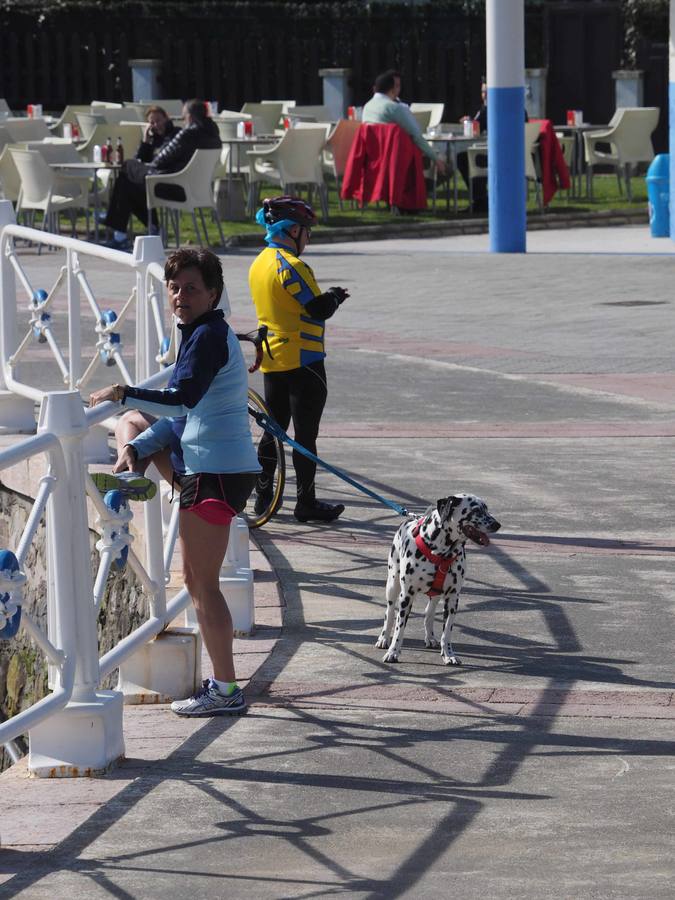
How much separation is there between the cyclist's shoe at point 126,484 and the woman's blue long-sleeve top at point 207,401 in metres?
0.21

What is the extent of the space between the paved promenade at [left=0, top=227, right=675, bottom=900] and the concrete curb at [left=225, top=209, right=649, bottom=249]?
371 inches

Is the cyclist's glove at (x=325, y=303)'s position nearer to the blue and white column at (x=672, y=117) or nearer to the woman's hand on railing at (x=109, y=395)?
the woman's hand on railing at (x=109, y=395)

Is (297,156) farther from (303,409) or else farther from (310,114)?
(303,409)

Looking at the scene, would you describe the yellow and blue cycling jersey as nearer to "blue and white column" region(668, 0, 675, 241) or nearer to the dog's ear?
the dog's ear

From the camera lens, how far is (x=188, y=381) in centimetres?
566

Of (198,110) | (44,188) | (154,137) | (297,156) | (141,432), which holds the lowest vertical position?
(141,432)

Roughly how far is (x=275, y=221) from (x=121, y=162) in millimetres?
11793

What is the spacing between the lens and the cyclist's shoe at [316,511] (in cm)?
865

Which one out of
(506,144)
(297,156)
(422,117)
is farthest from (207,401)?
(422,117)

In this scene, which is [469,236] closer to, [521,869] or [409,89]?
[409,89]

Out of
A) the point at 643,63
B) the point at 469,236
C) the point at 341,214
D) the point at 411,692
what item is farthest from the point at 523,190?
the point at 411,692

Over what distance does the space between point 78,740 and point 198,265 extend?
1.53 meters

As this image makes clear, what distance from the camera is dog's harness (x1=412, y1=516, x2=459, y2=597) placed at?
21.1ft

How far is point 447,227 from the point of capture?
22125 mm
